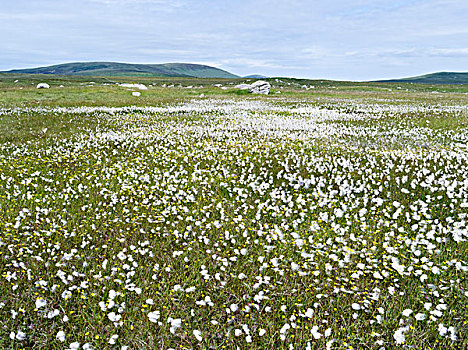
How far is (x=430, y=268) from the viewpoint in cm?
466

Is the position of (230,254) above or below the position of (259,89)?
below

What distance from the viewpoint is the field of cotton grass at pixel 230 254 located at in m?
3.57

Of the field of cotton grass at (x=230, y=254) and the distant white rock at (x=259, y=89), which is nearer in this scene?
the field of cotton grass at (x=230, y=254)

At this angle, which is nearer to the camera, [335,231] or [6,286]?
[6,286]

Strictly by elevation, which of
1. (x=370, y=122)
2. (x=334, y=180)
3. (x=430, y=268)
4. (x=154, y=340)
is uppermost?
(x=370, y=122)

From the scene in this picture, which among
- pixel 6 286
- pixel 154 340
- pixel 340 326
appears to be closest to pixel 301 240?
pixel 340 326

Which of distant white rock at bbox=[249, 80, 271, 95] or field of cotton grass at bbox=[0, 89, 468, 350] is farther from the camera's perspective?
distant white rock at bbox=[249, 80, 271, 95]

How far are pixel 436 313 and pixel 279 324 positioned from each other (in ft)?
5.91

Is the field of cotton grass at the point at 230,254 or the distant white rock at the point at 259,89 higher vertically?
the distant white rock at the point at 259,89

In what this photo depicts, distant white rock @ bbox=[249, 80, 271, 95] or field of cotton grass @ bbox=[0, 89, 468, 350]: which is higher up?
distant white rock @ bbox=[249, 80, 271, 95]

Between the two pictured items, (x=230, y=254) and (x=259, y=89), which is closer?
(x=230, y=254)

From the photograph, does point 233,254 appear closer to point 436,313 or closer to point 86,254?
point 86,254

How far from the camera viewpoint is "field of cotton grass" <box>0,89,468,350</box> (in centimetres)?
357

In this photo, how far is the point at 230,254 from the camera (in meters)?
5.16
